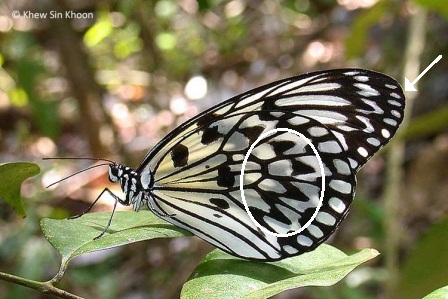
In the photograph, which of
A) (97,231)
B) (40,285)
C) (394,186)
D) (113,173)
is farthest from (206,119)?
(394,186)

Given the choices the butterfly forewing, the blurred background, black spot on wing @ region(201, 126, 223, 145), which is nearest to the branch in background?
the blurred background

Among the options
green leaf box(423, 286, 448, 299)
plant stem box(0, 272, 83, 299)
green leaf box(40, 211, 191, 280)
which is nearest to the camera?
green leaf box(423, 286, 448, 299)

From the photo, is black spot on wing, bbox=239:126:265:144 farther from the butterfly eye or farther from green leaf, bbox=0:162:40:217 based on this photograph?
green leaf, bbox=0:162:40:217

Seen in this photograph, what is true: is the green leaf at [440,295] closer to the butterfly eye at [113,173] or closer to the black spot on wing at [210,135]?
the black spot on wing at [210,135]

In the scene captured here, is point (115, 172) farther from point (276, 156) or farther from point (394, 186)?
point (394, 186)

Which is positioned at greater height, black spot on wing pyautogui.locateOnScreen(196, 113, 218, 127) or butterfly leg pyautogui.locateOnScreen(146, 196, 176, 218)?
black spot on wing pyautogui.locateOnScreen(196, 113, 218, 127)

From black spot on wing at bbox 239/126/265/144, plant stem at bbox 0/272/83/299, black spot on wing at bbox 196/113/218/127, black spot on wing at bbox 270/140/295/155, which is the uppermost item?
black spot on wing at bbox 196/113/218/127

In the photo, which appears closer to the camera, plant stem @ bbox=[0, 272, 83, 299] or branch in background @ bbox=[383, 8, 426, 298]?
plant stem @ bbox=[0, 272, 83, 299]

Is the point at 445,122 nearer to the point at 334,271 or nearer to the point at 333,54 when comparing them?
the point at 334,271

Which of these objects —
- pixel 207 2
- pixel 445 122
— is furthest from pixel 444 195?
pixel 207 2
